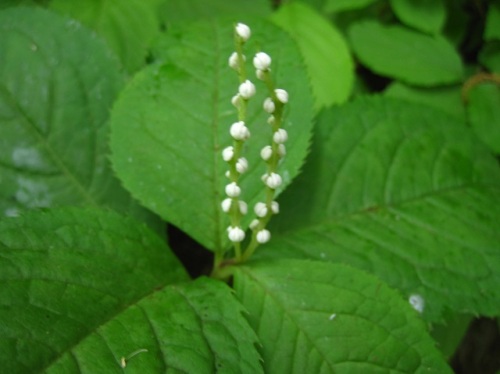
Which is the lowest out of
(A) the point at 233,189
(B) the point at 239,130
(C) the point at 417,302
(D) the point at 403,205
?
(C) the point at 417,302

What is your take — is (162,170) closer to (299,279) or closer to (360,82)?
(299,279)

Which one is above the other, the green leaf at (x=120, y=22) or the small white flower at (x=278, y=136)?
the green leaf at (x=120, y=22)

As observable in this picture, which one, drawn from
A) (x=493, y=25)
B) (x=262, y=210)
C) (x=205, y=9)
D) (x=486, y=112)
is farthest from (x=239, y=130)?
(x=493, y=25)

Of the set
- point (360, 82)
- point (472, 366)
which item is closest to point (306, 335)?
point (472, 366)

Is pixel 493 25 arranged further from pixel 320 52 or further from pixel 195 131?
pixel 195 131

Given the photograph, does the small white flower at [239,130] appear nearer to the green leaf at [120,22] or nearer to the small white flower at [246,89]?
the small white flower at [246,89]

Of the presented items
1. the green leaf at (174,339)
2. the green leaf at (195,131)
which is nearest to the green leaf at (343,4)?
the green leaf at (195,131)
